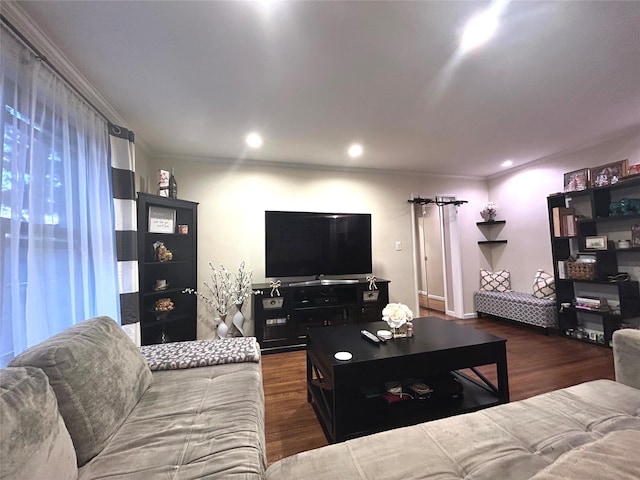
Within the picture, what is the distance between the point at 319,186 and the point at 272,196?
2.15 ft

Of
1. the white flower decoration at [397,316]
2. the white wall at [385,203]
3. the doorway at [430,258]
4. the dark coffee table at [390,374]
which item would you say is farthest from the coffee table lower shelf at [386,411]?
the doorway at [430,258]

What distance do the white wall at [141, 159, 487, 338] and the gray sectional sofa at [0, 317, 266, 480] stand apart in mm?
2008

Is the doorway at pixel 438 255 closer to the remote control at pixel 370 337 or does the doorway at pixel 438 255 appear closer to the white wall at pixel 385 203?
the white wall at pixel 385 203

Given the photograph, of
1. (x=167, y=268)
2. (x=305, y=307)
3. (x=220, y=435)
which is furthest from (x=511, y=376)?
(x=167, y=268)

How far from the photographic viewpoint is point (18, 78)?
1.27 meters

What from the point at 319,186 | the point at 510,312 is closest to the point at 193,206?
the point at 319,186

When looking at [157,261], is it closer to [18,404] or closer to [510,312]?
[18,404]

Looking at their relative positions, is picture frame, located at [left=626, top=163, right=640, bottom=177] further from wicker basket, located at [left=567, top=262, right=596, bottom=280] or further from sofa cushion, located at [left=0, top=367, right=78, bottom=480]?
sofa cushion, located at [left=0, top=367, right=78, bottom=480]

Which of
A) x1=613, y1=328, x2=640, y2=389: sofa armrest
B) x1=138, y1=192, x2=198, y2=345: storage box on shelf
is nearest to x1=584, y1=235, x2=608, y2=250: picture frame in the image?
x1=613, y1=328, x2=640, y2=389: sofa armrest

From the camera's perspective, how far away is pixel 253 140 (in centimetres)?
278

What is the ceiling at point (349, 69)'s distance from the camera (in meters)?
1.33

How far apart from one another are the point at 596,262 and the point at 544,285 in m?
0.64

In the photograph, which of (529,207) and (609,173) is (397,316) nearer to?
(609,173)

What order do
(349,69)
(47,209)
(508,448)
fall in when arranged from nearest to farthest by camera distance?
(508,448), (47,209), (349,69)
